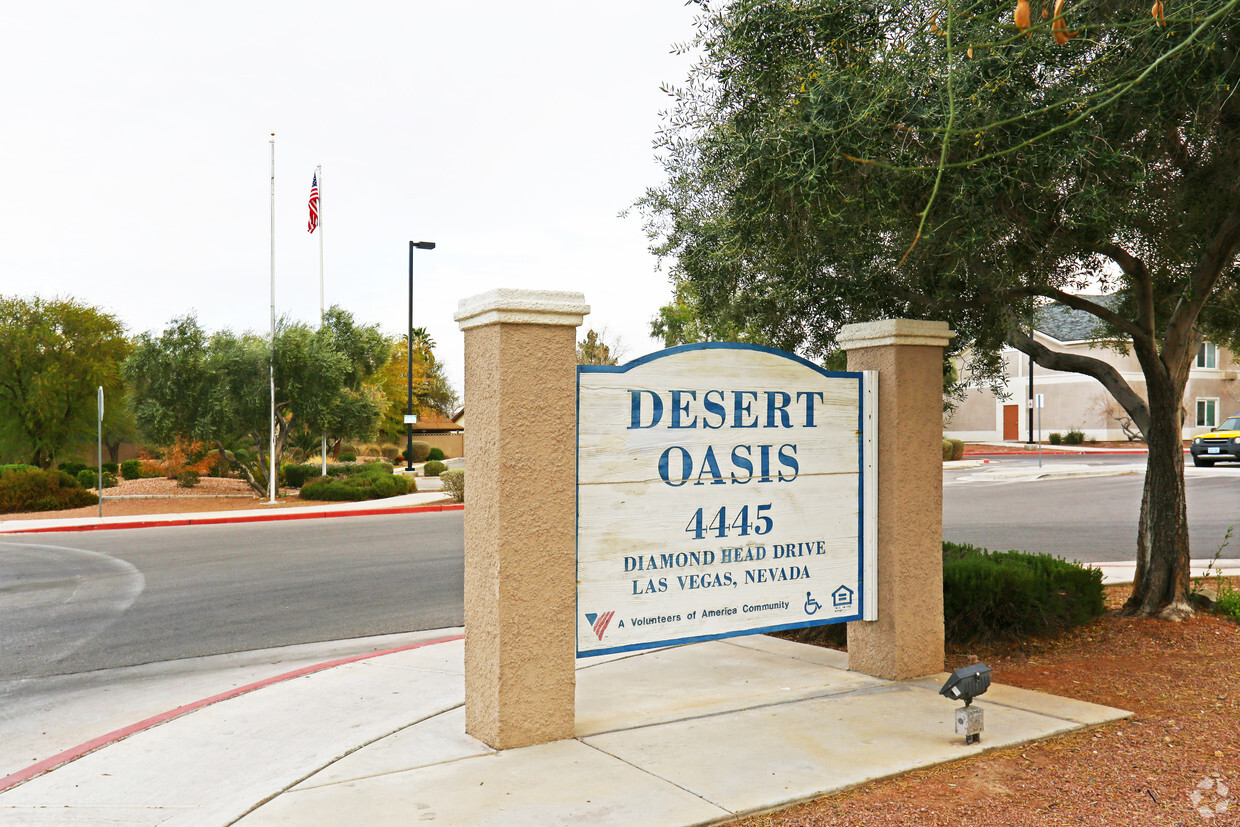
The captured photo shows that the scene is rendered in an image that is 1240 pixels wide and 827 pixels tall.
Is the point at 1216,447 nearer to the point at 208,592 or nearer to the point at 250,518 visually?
the point at 250,518

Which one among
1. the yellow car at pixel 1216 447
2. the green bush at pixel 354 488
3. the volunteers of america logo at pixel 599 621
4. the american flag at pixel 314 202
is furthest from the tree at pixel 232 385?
the yellow car at pixel 1216 447

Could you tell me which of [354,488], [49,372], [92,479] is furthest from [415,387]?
[354,488]

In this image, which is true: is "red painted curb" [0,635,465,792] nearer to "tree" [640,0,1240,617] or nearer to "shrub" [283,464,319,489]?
"tree" [640,0,1240,617]

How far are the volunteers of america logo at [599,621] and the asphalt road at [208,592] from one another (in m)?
4.27

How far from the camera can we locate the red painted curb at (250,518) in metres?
18.6

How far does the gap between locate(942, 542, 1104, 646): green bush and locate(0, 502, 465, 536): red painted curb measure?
51.1 feet

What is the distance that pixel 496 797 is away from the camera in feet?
13.7

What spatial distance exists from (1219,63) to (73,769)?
25.8ft

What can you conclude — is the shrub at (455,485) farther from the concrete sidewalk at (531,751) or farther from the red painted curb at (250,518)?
the concrete sidewalk at (531,751)

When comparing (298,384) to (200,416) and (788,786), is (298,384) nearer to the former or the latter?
(200,416)

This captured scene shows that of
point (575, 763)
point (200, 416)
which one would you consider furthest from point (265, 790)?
point (200, 416)

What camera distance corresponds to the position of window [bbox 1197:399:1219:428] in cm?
5259

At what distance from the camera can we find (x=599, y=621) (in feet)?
17.2

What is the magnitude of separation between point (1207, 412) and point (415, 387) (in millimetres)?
47218
